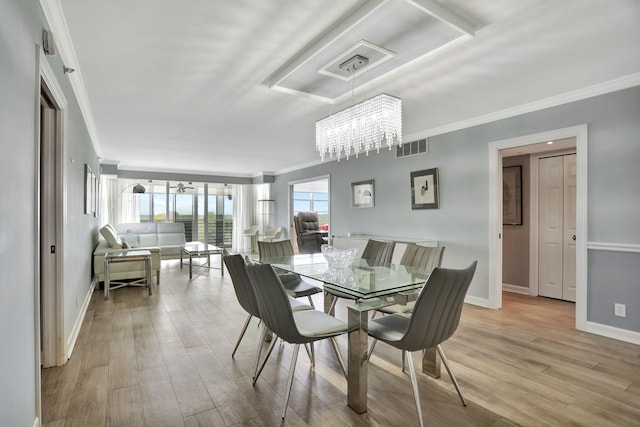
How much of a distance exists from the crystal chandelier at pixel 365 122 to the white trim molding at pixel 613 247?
219 cm

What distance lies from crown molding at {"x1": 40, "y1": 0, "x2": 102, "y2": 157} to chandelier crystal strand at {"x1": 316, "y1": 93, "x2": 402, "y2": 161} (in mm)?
1911

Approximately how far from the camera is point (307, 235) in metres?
7.97

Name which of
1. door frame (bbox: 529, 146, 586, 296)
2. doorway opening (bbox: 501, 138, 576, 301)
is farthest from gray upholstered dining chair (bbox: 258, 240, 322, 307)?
door frame (bbox: 529, 146, 586, 296)

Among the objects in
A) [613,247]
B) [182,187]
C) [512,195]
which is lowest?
[613,247]

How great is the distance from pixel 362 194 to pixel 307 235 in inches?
105

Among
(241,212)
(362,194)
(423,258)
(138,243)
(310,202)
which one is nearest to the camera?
(423,258)

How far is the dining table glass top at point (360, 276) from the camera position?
77.2 inches

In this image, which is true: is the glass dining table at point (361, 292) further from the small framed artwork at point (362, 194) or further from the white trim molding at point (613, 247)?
the small framed artwork at point (362, 194)

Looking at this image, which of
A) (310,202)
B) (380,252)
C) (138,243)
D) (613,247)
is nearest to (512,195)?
(613,247)

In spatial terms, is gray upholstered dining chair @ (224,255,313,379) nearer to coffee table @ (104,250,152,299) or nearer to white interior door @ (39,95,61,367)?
white interior door @ (39,95,61,367)

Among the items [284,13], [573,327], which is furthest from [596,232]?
[284,13]

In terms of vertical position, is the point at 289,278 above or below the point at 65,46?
below

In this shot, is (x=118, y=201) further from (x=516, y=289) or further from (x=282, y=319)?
(x=516, y=289)

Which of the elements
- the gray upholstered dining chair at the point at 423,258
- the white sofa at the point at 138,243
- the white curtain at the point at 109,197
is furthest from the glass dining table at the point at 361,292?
the white curtain at the point at 109,197
